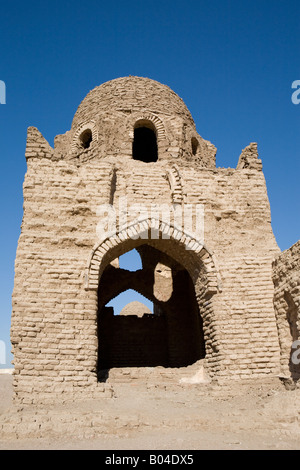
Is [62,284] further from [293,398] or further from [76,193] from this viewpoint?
[293,398]

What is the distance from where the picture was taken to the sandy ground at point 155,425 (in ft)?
15.3

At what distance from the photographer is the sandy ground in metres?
4.66

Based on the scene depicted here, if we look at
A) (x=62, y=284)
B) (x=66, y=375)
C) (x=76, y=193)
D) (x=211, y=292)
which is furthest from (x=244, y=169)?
(x=66, y=375)

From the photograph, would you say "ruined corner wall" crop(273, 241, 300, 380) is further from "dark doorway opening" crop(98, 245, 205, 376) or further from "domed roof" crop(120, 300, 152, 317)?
"domed roof" crop(120, 300, 152, 317)

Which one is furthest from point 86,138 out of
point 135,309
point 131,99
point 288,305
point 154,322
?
point 135,309

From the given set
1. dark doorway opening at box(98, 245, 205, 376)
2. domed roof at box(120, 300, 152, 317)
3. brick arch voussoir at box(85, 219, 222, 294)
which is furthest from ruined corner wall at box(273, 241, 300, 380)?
domed roof at box(120, 300, 152, 317)

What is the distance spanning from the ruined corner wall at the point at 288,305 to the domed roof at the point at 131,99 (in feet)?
20.0

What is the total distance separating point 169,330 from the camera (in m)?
12.4

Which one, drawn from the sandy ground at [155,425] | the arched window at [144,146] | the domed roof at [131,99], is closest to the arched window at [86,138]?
the domed roof at [131,99]
